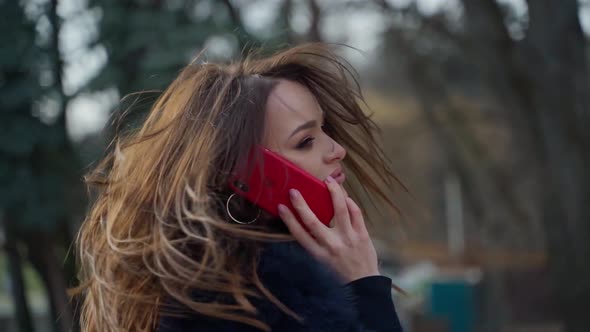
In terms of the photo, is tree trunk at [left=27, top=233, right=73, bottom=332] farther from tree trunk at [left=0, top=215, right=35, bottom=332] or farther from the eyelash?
the eyelash

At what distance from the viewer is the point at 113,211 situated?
2.23 meters

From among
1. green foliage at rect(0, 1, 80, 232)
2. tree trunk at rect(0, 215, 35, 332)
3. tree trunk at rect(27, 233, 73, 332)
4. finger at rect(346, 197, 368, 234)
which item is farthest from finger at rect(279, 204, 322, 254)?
tree trunk at rect(0, 215, 35, 332)

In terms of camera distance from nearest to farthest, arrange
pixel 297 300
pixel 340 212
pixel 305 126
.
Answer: pixel 297 300 < pixel 340 212 < pixel 305 126

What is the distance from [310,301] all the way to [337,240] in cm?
17

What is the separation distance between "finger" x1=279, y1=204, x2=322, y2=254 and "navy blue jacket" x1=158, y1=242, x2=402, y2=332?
2cm

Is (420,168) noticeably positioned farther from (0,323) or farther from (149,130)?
(149,130)

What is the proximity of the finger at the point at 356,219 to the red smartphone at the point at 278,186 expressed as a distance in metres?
0.05

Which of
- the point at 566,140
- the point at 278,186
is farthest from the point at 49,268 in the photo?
the point at 566,140

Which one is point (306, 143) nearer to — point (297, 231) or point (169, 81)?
point (297, 231)

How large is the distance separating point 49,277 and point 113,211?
9.59 ft

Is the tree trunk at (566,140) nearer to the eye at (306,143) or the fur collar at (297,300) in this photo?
the eye at (306,143)

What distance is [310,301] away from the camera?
1.98 metres

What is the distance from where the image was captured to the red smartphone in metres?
2.07

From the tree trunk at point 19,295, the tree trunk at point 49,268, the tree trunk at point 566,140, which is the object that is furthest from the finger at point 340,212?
the tree trunk at point 566,140
